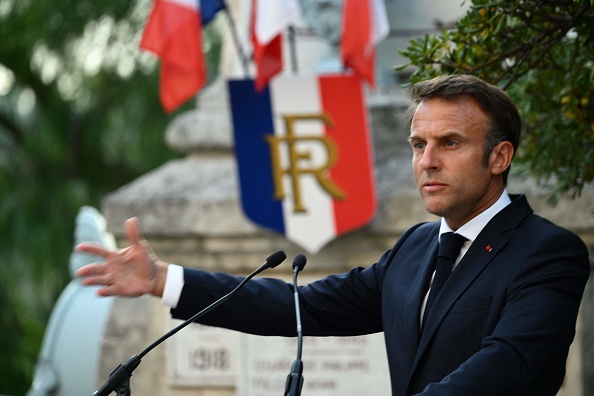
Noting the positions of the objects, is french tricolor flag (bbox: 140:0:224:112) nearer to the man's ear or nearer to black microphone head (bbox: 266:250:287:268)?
black microphone head (bbox: 266:250:287:268)

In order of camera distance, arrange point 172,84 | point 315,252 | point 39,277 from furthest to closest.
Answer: point 39,277 < point 172,84 < point 315,252

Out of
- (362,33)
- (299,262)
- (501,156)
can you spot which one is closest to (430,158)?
(501,156)

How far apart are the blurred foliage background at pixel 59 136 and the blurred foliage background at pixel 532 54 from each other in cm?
826

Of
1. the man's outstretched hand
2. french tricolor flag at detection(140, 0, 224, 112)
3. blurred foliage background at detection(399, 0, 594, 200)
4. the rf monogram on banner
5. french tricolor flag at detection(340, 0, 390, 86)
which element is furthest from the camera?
french tricolor flag at detection(140, 0, 224, 112)

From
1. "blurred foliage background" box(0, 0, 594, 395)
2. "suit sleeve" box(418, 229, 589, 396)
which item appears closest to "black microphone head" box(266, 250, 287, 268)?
"suit sleeve" box(418, 229, 589, 396)

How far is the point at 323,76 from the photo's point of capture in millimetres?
7598

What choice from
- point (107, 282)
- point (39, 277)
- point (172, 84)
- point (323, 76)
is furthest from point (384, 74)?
point (39, 277)

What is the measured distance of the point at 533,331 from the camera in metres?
Answer: 3.34

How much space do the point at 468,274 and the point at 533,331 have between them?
1.03 feet

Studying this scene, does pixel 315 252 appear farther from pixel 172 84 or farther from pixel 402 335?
pixel 402 335

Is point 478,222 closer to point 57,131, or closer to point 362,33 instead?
point 362,33

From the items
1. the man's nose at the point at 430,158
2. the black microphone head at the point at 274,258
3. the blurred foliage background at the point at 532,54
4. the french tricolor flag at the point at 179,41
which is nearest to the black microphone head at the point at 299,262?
the black microphone head at the point at 274,258

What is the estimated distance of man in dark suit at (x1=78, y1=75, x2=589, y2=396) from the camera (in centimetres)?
336

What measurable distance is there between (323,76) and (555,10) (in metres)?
3.21
